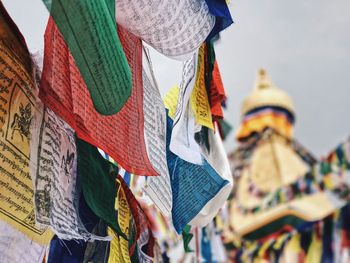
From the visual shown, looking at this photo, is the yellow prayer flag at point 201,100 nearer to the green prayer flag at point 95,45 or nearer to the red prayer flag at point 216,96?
the red prayer flag at point 216,96

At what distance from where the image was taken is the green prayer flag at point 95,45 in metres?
1.22

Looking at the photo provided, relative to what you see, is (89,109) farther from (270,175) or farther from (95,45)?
(270,175)

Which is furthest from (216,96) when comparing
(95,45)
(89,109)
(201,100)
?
(95,45)

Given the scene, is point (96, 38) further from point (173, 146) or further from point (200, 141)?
point (200, 141)

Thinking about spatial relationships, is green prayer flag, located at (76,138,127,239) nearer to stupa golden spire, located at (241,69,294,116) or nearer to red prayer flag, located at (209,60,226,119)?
red prayer flag, located at (209,60,226,119)

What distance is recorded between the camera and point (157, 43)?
161 cm

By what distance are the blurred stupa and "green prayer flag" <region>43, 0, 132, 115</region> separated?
22.4ft

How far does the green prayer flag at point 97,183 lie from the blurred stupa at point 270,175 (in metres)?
6.38

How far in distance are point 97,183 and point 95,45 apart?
23.1 inches

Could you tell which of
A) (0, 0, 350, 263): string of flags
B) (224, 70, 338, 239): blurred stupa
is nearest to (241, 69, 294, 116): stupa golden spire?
(224, 70, 338, 239): blurred stupa

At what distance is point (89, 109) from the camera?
4.81 feet

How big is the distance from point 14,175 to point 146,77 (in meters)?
0.62

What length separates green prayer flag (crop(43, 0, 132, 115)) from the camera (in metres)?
1.22

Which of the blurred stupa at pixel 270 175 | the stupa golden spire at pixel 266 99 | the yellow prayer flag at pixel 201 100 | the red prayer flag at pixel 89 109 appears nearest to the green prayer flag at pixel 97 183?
the red prayer flag at pixel 89 109
